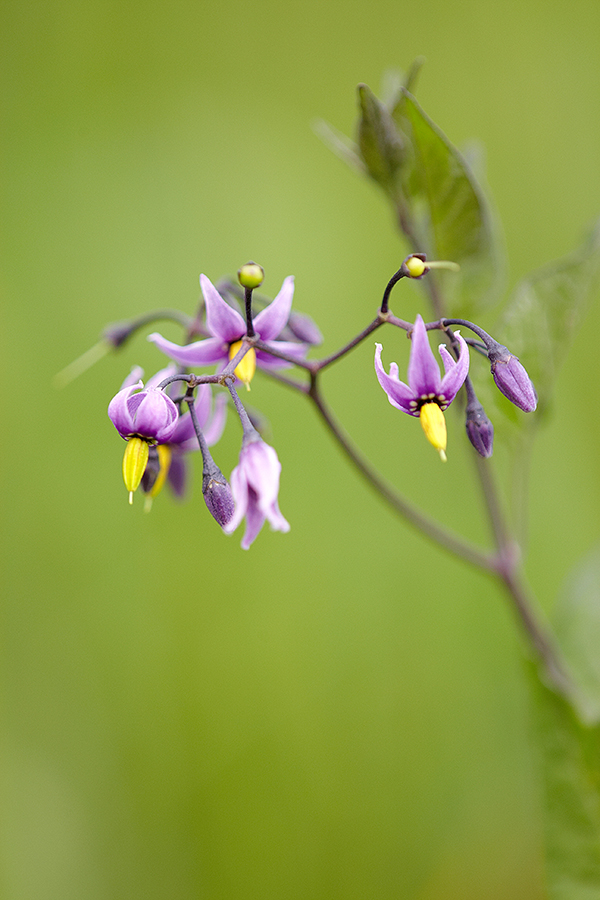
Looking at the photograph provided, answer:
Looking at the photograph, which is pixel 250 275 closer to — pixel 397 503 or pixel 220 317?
pixel 220 317

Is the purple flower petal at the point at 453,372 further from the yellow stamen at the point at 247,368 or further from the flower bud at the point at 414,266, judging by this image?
Answer: the yellow stamen at the point at 247,368

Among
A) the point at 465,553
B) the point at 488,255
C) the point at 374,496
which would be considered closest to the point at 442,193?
the point at 488,255

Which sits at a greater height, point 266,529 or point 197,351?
point 197,351

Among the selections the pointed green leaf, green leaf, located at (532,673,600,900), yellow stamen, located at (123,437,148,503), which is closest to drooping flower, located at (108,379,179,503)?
yellow stamen, located at (123,437,148,503)

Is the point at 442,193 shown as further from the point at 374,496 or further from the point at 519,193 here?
the point at 519,193

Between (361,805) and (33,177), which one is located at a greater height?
(33,177)

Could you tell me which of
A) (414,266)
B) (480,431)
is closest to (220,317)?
(414,266)

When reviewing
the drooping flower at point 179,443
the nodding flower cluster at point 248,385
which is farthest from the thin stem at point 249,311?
the drooping flower at point 179,443
